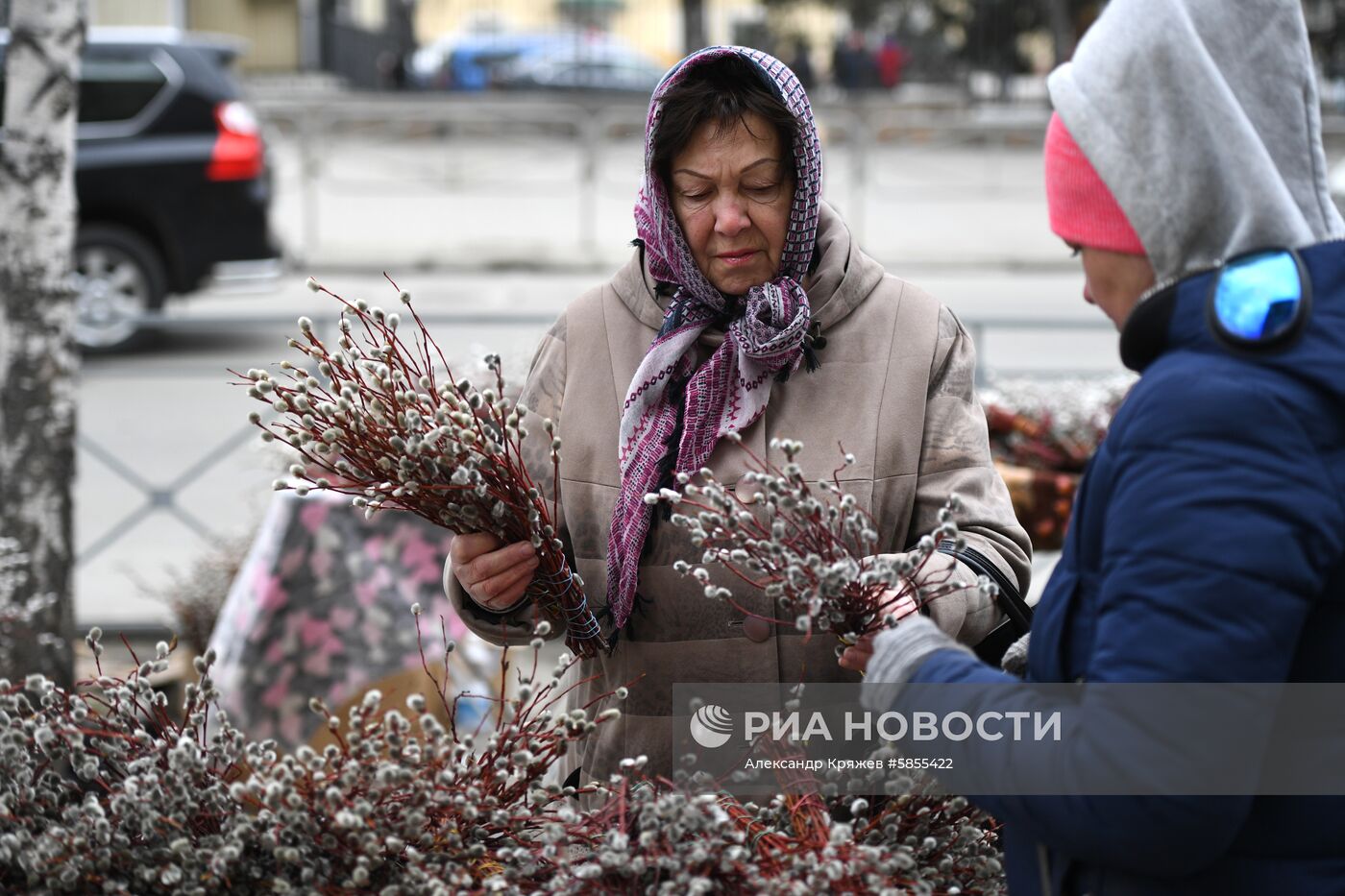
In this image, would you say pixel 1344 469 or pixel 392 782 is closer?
pixel 1344 469

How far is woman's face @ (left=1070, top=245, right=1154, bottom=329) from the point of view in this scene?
4.54 ft

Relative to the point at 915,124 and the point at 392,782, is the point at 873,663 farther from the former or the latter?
the point at 915,124

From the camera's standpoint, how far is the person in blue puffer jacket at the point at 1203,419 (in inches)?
48.6

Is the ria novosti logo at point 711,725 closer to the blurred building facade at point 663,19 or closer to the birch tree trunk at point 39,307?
the birch tree trunk at point 39,307

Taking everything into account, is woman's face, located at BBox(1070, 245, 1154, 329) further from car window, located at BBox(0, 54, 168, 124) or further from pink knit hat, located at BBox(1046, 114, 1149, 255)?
car window, located at BBox(0, 54, 168, 124)

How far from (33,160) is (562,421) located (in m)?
2.14

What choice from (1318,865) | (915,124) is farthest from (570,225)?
(1318,865)

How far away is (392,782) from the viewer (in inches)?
60.9

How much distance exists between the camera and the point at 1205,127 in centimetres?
130

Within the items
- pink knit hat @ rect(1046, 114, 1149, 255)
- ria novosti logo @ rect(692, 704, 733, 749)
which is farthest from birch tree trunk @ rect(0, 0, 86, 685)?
pink knit hat @ rect(1046, 114, 1149, 255)

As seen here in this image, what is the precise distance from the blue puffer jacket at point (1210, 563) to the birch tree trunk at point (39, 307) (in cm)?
309

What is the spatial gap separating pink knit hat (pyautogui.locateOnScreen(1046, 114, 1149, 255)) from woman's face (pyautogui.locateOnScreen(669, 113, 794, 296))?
790 millimetres

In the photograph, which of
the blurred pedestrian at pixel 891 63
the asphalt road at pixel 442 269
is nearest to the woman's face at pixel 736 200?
the asphalt road at pixel 442 269

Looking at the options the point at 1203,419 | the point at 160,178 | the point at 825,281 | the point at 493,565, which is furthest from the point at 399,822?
the point at 160,178
